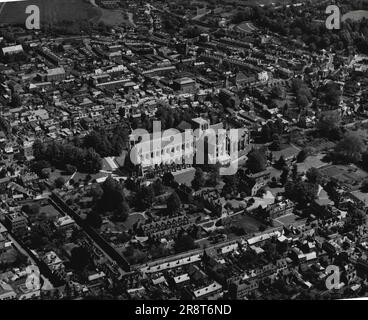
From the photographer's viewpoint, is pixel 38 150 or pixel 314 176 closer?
pixel 314 176

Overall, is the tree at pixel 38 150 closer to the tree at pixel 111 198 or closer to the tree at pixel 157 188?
the tree at pixel 111 198

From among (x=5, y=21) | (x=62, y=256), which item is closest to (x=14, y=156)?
(x=62, y=256)

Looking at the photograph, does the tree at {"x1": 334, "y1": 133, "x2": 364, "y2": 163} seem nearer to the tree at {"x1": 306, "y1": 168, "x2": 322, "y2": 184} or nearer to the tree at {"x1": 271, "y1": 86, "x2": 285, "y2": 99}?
the tree at {"x1": 306, "y1": 168, "x2": 322, "y2": 184}

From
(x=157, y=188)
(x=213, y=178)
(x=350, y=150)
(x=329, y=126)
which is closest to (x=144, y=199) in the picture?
(x=157, y=188)

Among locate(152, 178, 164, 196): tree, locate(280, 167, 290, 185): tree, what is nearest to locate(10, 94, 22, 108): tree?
locate(152, 178, 164, 196): tree

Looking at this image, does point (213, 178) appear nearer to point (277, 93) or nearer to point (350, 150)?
point (350, 150)

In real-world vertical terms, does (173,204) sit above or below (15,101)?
above
